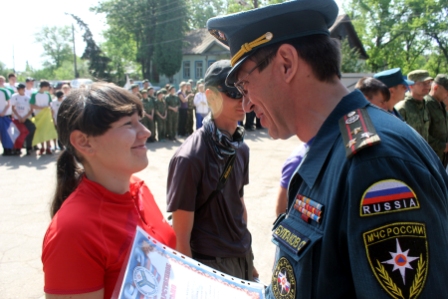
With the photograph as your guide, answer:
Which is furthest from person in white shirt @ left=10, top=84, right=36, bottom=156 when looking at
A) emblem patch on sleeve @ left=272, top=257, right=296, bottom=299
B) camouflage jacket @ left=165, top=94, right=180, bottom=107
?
emblem patch on sleeve @ left=272, top=257, right=296, bottom=299

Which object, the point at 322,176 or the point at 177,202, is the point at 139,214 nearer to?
the point at 177,202

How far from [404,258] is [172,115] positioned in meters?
12.7

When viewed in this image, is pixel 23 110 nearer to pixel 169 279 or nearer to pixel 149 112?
pixel 149 112

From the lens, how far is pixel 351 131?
3.46 feet

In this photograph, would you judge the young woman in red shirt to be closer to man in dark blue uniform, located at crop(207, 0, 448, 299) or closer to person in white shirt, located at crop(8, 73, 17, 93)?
man in dark blue uniform, located at crop(207, 0, 448, 299)

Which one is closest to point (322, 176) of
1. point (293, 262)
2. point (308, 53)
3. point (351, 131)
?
point (351, 131)

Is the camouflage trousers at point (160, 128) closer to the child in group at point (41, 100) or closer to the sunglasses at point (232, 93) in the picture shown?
the child in group at point (41, 100)

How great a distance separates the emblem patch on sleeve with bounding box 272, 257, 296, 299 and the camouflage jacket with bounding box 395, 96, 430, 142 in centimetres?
477

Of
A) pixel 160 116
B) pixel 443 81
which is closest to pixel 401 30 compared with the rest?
pixel 160 116

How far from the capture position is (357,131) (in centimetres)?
103

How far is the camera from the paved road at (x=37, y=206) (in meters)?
4.02

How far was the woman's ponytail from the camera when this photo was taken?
74.2 inches

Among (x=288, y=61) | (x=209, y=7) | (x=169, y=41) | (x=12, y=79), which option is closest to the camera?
(x=288, y=61)

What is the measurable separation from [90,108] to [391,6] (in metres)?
39.7
